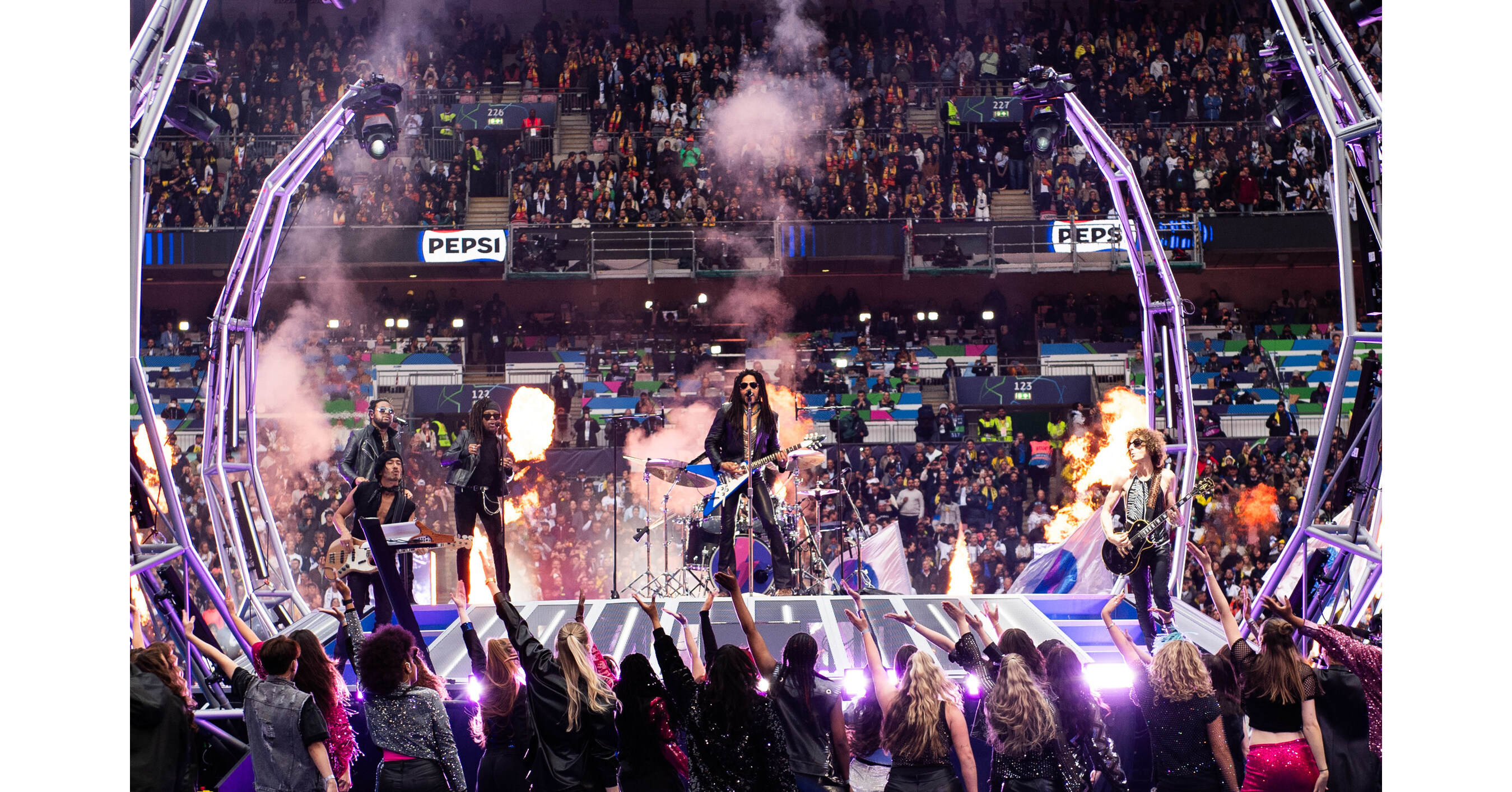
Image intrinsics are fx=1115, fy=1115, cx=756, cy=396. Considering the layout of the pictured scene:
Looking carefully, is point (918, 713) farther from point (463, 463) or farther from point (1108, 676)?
point (463, 463)

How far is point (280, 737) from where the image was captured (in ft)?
13.5

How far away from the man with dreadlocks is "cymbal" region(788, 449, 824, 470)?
1.79 metres

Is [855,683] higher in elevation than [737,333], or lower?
lower

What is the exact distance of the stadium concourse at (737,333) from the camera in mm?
6715

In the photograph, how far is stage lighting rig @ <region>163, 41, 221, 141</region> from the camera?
6770mm

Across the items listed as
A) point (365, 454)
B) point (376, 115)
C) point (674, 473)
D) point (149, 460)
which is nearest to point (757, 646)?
point (365, 454)

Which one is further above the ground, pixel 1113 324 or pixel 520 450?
pixel 1113 324

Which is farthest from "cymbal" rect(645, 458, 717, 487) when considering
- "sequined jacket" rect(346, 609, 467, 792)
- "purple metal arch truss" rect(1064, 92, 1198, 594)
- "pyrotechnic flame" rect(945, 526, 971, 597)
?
"pyrotechnic flame" rect(945, 526, 971, 597)

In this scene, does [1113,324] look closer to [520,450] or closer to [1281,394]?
[1281,394]

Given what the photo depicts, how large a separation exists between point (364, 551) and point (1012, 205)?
41.7 ft

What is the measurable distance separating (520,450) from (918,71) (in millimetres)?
8714

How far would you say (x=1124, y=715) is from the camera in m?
5.21

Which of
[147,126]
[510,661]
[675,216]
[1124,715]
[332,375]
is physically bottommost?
[1124,715]

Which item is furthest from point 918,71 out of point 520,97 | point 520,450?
point 520,450
